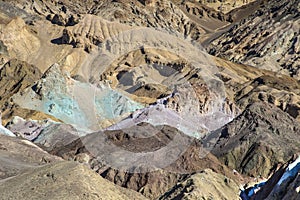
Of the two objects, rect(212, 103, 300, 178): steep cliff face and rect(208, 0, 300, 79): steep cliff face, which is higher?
rect(212, 103, 300, 178): steep cliff face

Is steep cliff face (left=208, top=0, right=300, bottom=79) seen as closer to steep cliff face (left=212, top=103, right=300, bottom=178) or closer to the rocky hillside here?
the rocky hillside

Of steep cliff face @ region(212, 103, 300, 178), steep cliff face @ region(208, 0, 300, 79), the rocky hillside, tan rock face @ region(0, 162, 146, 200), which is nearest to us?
tan rock face @ region(0, 162, 146, 200)

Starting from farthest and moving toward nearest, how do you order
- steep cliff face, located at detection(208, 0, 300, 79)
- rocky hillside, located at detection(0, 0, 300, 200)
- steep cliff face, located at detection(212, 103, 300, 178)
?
steep cliff face, located at detection(208, 0, 300, 79)
steep cliff face, located at detection(212, 103, 300, 178)
rocky hillside, located at detection(0, 0, 300, 200)

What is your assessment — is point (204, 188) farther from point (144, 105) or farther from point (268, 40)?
point (268, 40)

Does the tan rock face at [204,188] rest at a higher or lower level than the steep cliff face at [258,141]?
higher

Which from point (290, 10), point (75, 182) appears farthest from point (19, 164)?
point (290, 10)

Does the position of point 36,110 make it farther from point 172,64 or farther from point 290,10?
point 290,10

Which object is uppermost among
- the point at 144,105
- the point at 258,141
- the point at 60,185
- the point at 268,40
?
the point at 60,185

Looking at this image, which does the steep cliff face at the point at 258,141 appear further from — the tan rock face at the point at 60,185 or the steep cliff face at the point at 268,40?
the steep cliff face at the point at 268,40

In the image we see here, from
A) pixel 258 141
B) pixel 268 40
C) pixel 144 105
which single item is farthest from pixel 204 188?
pixel 268 40

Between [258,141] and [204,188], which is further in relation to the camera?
[258,141]

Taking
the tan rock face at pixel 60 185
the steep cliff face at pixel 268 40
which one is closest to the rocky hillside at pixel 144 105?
the tan rock face at pixel 60 185

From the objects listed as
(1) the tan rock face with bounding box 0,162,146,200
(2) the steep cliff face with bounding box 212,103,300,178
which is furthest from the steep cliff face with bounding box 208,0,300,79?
(1) the tan rock face with bounding box 0,162,146,200
